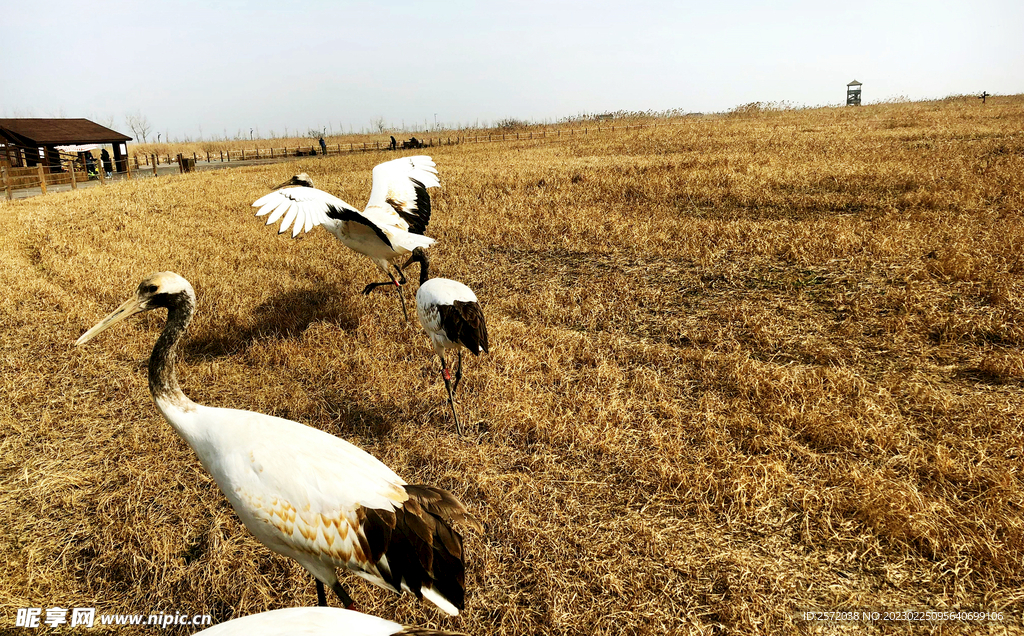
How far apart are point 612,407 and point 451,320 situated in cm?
137

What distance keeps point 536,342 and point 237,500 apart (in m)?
3.17

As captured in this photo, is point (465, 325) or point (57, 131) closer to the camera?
point (465, 325)

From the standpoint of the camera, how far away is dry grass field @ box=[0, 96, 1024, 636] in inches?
109

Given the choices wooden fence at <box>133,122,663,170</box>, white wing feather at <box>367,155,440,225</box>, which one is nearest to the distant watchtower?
wooden fence at <box>133,122,663,170</box>

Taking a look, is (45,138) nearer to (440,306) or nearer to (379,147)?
(379,147)

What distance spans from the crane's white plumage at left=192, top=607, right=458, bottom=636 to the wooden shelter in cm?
2960

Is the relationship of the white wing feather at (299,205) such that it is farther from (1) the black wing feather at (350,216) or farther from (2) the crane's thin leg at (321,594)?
(2) the crane's thin leg at (321,594)

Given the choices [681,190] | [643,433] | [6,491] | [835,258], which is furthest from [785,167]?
[6,491]

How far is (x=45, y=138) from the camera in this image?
27031 millimetres

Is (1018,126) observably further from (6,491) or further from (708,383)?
(6,491)

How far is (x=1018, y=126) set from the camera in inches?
555

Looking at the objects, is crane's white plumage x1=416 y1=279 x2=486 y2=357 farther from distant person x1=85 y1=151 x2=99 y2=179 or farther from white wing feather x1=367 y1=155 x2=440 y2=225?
distant person x1=85 y1=151 x2=99 y2=179

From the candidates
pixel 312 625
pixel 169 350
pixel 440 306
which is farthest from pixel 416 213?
pixel 312 625

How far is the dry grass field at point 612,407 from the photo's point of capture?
2.78m
